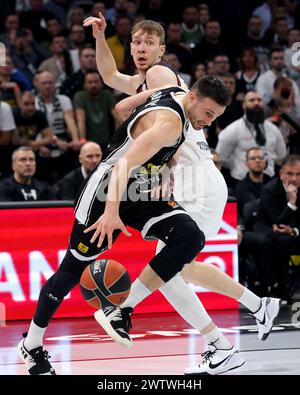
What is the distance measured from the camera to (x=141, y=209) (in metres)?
6.00

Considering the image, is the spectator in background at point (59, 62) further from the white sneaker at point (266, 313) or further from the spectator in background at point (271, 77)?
the white sneaker at point (266, 313)

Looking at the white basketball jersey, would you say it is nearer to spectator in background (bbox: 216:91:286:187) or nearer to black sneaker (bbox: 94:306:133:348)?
black sneaker (bbox: 94:306:133:348)

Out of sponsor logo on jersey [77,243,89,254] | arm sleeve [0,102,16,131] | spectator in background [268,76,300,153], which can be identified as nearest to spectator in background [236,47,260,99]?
spectator in background [268,76,300,153]

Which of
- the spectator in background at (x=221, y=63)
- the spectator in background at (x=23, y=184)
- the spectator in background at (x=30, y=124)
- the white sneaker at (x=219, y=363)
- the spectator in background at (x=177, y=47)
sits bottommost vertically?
the white sneaker at (x=219, y=363)

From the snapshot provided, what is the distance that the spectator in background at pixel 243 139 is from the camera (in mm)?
11102

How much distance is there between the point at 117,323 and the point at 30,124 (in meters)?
5.69

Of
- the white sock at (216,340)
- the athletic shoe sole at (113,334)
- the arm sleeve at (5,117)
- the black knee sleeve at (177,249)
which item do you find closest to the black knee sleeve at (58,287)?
the athletic shoe sole at (113,334)

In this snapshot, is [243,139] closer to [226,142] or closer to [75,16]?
[226,142]

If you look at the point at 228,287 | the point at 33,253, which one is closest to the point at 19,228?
the point at 33,253

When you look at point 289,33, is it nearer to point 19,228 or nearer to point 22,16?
point 22,16

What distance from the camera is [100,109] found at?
464 inches

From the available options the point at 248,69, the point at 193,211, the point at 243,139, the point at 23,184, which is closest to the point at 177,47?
the point at 248,69

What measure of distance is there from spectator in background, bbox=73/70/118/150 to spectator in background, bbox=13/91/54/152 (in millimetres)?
541

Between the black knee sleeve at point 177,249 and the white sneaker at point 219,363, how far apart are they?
1.95ft
